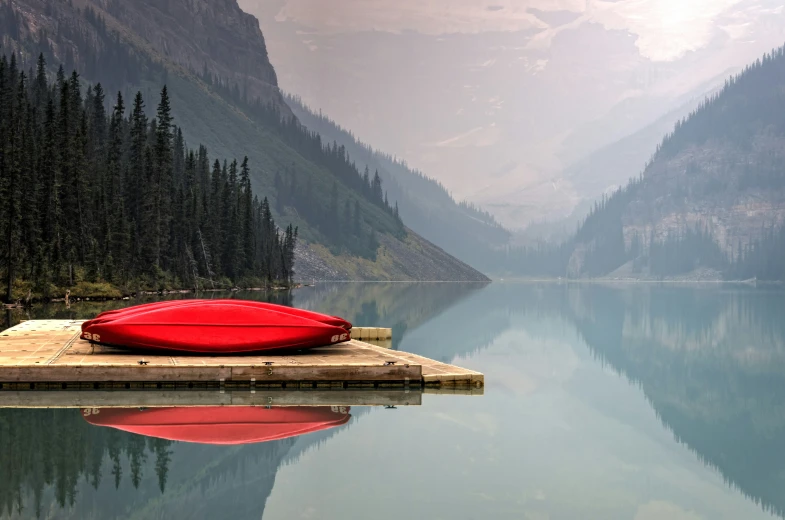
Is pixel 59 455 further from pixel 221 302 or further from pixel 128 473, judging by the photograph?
pixel 221 302

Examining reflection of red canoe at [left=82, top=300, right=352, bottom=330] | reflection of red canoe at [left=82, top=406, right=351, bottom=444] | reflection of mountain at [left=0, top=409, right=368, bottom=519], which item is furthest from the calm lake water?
reflection of red canoe at [left=82, top=300, right=352, bottom=330]

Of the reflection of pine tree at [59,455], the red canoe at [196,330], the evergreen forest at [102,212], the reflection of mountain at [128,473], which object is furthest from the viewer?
the evergreen forest at [102,212]

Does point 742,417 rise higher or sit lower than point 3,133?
lower

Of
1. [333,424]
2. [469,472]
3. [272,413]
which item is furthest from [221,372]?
[469,472]

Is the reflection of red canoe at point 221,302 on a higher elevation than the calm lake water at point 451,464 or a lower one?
higher

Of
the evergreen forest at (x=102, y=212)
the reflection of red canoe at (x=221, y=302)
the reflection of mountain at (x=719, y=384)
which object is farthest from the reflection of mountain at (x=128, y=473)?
the evergreen forest at (x=102, y=212)

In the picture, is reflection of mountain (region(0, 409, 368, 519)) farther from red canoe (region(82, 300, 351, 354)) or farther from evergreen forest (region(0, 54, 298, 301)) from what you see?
evergreen forest (region(0, 54, 298, 301))

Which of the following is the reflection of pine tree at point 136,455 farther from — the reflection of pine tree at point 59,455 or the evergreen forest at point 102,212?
the evergreen forest at point 102,212

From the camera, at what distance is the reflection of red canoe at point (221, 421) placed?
45.0 ft

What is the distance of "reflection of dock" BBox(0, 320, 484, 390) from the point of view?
18.0m

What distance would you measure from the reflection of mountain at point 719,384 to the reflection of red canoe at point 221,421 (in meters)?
6.78

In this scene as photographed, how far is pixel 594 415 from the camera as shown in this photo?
64.4 ft

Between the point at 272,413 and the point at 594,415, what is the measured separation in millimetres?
7687

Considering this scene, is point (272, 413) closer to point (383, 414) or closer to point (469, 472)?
point (383, 414)
